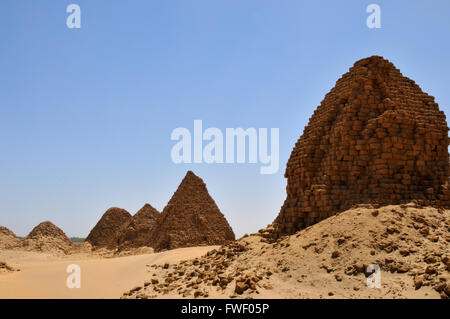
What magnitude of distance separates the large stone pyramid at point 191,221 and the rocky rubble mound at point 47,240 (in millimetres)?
13992

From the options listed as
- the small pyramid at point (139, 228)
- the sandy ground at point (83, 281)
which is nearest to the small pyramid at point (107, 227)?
the small pyramid at point (139, 228)

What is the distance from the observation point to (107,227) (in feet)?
140

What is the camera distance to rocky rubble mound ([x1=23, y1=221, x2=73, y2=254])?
118ft

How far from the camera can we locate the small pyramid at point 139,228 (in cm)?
3284

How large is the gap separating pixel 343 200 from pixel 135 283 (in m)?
5.87

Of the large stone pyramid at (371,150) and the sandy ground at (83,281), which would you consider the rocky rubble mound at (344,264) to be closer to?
the large stone pyramid at (371,150)

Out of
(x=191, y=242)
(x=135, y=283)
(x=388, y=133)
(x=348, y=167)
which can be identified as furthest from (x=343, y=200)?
(x=191, y=242)

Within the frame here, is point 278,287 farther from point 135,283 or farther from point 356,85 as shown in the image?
point 356,85

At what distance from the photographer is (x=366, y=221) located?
342 inches

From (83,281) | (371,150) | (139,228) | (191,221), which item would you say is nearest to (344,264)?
(371,150)

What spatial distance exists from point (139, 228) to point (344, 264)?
95.7 feet

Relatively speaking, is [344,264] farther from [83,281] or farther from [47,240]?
[47,240]
